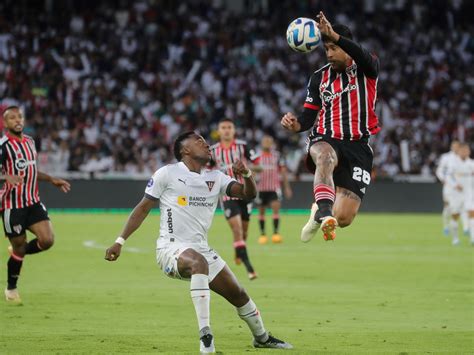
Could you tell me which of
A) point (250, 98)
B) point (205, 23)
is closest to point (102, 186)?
point (250, 98)

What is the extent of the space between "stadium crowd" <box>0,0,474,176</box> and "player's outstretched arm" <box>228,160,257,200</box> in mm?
23001

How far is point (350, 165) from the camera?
10.3 metres

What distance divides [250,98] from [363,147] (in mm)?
26828

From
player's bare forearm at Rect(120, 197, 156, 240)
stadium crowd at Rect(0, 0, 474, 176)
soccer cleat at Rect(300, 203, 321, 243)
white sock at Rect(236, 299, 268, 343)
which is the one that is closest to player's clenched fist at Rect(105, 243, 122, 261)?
player's bare forearm at Rect(120, 197, 156, 240)

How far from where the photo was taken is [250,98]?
37.1 metres

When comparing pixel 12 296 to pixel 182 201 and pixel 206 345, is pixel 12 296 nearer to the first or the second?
pixel 182 201

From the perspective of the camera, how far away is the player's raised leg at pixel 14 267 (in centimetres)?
1322

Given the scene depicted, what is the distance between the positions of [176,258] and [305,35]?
2495 mm

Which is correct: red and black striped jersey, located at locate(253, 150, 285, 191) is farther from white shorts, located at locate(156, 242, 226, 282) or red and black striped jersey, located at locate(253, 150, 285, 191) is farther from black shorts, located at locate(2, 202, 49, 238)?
white shorts, located at locate(156, 242, 226, 282)

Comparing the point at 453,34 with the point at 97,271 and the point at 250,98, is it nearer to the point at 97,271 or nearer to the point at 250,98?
the point at 250,98

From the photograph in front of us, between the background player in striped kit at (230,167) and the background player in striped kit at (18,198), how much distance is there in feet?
11.8

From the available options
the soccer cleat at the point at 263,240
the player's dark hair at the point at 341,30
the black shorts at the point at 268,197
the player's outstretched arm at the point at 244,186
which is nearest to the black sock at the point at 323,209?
the player's outstretched arm at the point at 244,186

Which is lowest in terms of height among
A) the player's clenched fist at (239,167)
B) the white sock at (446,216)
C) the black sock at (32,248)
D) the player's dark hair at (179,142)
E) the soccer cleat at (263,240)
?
the soccer cleat at (263,240)

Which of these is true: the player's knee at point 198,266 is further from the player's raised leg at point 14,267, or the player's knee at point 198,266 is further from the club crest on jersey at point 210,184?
the player's raised leg at point 14,267
